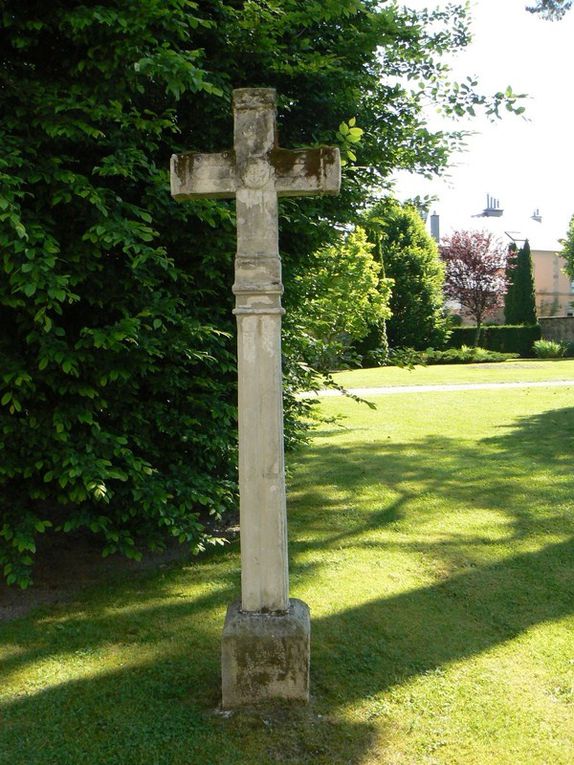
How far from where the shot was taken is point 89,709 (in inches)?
140

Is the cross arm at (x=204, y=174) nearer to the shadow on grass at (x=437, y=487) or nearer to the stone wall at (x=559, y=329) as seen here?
the shadow on grass at (x=437, y=487)

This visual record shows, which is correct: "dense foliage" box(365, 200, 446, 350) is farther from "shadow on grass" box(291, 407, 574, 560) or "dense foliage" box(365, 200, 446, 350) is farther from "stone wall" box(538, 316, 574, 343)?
"shadow on grass" box(291, 407, 574, 560)

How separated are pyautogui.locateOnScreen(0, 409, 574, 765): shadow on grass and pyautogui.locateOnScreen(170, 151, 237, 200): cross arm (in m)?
2.61

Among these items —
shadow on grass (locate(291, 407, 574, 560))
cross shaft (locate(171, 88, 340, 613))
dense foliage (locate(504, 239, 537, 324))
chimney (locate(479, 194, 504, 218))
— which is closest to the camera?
cross shaft (locate(171, 88, 340, 613))

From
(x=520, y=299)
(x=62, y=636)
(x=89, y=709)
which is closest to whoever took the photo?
(x=89, y=709)

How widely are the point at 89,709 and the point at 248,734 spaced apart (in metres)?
0.88

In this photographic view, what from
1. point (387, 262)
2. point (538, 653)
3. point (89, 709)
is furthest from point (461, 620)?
point (387, 262)

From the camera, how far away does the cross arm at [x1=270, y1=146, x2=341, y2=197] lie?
347 centimetres

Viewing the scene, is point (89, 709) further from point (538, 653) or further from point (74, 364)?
point (538, 653)

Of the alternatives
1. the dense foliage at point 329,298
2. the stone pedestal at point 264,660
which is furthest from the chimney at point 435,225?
the stone pedestal at point 264,660

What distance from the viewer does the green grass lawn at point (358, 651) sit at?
128 inches

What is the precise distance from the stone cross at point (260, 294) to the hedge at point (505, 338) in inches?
1320

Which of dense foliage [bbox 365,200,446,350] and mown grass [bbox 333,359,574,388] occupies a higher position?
dense foliage [bbox 365,200,446,350]

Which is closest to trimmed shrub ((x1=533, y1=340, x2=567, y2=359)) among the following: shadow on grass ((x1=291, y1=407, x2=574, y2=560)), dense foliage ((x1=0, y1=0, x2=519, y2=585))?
shadow on grass ((x1=291, y1=407, x2=574, y2=560))
